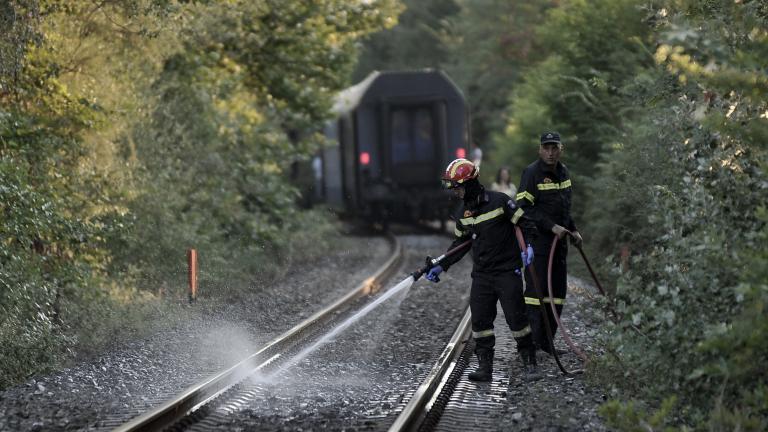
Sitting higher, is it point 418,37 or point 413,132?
point 418,37

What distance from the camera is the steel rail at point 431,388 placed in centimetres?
724

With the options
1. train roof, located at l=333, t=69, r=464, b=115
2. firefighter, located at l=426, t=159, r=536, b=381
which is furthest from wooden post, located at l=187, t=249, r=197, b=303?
train roof, located at l=333, t=69, r=464, b=115

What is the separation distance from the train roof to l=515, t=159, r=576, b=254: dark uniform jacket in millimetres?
15084

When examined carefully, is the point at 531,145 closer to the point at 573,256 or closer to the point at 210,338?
the point at 573,256

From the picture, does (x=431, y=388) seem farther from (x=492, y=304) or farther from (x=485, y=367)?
(x=492, y=304)

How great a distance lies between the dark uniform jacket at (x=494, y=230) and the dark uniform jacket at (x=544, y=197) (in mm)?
440

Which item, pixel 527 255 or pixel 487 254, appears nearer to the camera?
pixel 527 255

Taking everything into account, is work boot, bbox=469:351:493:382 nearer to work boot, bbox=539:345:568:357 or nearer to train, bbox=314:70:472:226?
work boot, bbox=539:345:568:357

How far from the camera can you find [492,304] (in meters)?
9.05

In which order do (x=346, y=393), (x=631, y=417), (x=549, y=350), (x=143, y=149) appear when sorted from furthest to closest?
(x=143, y=149) < (x=549, y=350) < (x=346, y=393) < (x=631, y=417)

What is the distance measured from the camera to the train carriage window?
80.7ft

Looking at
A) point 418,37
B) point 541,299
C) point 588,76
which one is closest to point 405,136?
point 588,76

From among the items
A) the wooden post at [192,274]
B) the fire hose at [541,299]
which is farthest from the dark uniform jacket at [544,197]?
the wooden post at [192,274]

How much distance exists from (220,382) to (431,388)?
1.76m
